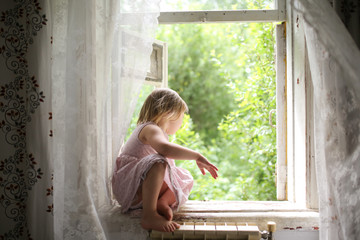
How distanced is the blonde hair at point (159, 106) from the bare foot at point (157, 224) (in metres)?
0.43

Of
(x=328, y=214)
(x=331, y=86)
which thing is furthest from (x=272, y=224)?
(x=331, y=86)

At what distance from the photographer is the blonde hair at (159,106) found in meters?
1.43

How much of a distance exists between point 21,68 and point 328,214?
130 centimetres

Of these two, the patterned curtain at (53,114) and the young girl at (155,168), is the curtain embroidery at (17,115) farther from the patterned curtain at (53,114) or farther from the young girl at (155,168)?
the young girl at (155,168)

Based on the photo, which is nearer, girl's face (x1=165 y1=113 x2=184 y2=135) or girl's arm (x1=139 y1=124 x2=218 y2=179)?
girl's arm (x1=139 y1=124 x2=218 y2=179)

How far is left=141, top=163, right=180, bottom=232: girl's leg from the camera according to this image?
1219 millimetres

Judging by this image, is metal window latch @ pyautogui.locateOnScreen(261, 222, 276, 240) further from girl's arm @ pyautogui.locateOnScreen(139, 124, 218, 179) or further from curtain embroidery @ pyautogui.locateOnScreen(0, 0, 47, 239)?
curtain embroidery @ pyautogui.locateOnScreen(0, 0, 47, 239)

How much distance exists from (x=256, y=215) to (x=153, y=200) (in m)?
0.49

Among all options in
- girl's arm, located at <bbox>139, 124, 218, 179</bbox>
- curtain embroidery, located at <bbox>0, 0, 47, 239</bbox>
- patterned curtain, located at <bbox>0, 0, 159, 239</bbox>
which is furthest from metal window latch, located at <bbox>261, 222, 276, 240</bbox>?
curtain embroidery, located at <bbox>0, 0, 47, 239</bbox>

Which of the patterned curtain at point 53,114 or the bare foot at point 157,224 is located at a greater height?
the patterned curtain at point 53,114

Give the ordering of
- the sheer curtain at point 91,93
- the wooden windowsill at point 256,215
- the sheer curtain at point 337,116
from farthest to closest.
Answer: the wooden windowsill at point 256,215 < the sheer curtain at point 91,93 < the sheer curtain at point 337,116

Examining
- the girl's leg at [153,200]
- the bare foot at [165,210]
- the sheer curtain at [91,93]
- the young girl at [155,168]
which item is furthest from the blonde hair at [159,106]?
the bare foot at [165,210]

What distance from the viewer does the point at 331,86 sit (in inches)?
43.8

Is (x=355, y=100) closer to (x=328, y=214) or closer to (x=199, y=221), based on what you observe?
(x=328, y=214)
